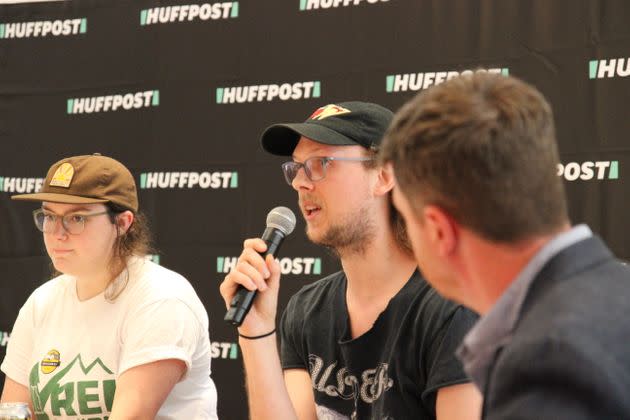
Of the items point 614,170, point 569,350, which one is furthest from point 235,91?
point 569,350

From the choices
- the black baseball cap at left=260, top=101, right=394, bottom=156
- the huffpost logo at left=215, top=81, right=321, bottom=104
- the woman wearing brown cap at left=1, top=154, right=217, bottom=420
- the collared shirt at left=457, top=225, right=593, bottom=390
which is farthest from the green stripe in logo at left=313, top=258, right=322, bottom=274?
the collared shirt at left=457, top=225, right=593, bottom=390

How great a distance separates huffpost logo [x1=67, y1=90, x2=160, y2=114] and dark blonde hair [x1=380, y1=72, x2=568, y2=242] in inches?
116

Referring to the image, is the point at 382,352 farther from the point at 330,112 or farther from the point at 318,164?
the point at 330,112

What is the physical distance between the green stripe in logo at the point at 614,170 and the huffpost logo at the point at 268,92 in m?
1.19

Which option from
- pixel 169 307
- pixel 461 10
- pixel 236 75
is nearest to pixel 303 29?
pixel 236 75

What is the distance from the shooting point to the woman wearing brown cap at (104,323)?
2135 mm

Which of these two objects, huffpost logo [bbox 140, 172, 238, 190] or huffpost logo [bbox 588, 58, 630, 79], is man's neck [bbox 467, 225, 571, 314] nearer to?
huffpost logo [bbox 588, 58, 630, 79]

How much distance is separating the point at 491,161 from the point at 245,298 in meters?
0.83

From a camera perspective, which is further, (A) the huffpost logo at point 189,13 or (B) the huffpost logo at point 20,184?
(B) the huffpost logo at point 20,184

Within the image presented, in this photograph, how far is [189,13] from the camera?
12.0 ft

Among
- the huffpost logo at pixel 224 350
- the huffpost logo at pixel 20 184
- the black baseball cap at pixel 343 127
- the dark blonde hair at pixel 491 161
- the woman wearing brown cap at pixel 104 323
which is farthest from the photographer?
the huffpost logo at pixel 20 184

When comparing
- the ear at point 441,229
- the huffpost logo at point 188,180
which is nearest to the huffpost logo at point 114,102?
the huffpost logo at point 188,180

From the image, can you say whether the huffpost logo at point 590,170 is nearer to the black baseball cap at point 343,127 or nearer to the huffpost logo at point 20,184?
the black baseball cap at point 343,127

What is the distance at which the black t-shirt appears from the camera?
162 centimetres
